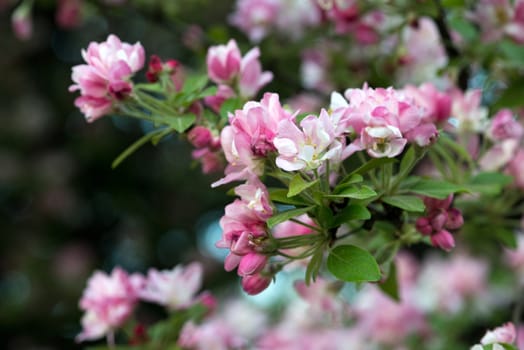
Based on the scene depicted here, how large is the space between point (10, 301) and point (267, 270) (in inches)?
87.1

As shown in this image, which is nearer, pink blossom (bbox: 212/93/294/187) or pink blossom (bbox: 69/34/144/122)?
pink blossom (bbox: 212/93/294/187)

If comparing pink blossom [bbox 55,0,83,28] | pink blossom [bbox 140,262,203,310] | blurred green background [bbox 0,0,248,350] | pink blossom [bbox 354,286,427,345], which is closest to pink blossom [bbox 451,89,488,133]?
pink blossom [bbox 140,262,203,310]

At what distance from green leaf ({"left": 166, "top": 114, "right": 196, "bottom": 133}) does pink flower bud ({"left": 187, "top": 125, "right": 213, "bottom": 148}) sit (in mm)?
16

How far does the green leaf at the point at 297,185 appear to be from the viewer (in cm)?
69

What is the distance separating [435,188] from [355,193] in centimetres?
16

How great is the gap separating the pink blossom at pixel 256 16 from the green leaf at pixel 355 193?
795 millimetres

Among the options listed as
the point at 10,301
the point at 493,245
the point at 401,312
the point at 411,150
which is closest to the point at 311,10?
the point at 411,150

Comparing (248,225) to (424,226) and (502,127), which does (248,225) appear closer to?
(424,226)

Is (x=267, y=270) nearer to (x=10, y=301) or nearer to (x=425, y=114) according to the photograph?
(x=425, y=114)

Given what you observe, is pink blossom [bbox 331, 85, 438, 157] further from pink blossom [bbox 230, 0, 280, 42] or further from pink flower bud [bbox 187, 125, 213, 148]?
pink blossom [bbox 230, 0, 280, 42]

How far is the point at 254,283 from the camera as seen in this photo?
796 millimetres

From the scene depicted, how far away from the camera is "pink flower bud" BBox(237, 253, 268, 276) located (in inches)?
28.7

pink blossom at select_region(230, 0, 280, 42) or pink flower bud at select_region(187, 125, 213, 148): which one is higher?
pink flower bud at select_region(187, 125, 213, 148)

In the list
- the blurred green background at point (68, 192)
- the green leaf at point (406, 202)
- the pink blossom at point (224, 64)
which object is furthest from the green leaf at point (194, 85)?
the blurred green background at point (68, 192)
